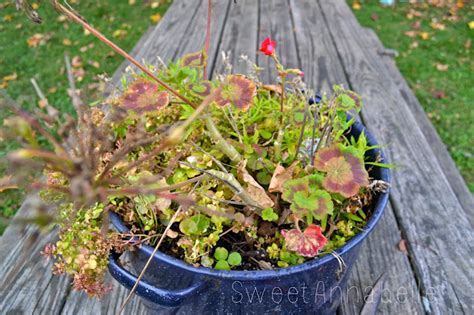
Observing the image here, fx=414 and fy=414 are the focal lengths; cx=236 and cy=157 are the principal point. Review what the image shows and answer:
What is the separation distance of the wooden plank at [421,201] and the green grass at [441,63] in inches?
33.4

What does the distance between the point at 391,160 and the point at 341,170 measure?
65cm

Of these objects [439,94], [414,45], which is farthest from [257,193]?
[414,45]

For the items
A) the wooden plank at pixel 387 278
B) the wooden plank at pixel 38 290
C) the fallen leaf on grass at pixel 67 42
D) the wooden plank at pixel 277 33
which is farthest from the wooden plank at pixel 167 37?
the fallen leaf on grass at pixel 67 42

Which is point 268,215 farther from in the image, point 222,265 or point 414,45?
point 414,45

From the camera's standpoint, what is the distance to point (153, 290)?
1.91ft

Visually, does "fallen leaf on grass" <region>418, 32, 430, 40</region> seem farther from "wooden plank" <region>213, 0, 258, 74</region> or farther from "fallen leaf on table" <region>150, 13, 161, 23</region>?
"fallen leaf on table" <region>150, 13, 161, 23</region>

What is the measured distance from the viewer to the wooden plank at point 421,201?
89cm

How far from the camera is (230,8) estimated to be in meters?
1.87

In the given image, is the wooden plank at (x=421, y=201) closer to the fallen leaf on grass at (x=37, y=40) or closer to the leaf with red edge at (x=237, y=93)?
the leaf with red edge at (x=237, y=93)

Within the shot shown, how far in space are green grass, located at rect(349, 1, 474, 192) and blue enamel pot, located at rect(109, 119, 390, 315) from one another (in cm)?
161

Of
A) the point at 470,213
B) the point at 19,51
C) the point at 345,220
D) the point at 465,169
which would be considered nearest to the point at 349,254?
the point at 345,220

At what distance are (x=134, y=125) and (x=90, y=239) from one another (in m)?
0.22

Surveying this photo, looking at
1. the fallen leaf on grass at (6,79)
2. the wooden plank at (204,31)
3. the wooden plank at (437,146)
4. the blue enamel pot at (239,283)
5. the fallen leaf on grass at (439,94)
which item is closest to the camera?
the blue enamel pot at (239,283)

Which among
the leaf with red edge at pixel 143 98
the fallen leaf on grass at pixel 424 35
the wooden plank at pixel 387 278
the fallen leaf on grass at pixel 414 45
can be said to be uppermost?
the leaf with red edge at pixel 143 98
